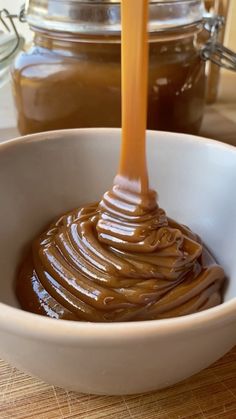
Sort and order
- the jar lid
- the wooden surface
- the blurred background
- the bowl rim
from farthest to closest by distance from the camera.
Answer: the blurred background, the jar lid, the wooden surface, the bowl rim

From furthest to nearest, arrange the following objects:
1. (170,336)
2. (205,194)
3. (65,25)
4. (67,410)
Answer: (65,25)
(205,194)
(67,410)
(170,336)

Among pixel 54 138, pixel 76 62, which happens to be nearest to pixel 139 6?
pixel 54 138

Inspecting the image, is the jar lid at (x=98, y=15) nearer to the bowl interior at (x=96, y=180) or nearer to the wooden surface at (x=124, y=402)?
the bowl interior at (x=96, y=180)

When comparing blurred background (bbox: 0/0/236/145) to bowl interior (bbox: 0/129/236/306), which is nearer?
bowl interior (bbox: 0/129/236/306)

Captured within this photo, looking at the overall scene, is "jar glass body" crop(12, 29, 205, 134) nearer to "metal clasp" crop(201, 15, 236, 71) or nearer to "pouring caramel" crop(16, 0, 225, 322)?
"metal clasp" crop(201, 15, 236, 71)

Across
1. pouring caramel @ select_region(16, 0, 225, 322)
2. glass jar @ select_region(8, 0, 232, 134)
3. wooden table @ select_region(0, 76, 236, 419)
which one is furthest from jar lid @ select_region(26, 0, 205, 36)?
wooden table @ select_region(0, 76, 236, 419)

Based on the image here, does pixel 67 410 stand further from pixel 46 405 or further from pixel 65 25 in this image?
pixel 65 25

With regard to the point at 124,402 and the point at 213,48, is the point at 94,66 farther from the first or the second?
the point at 124,402

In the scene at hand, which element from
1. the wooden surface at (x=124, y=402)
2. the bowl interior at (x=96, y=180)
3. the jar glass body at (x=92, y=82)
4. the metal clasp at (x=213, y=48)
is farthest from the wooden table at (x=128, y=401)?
the metal clasp at (x=213, y=48)
